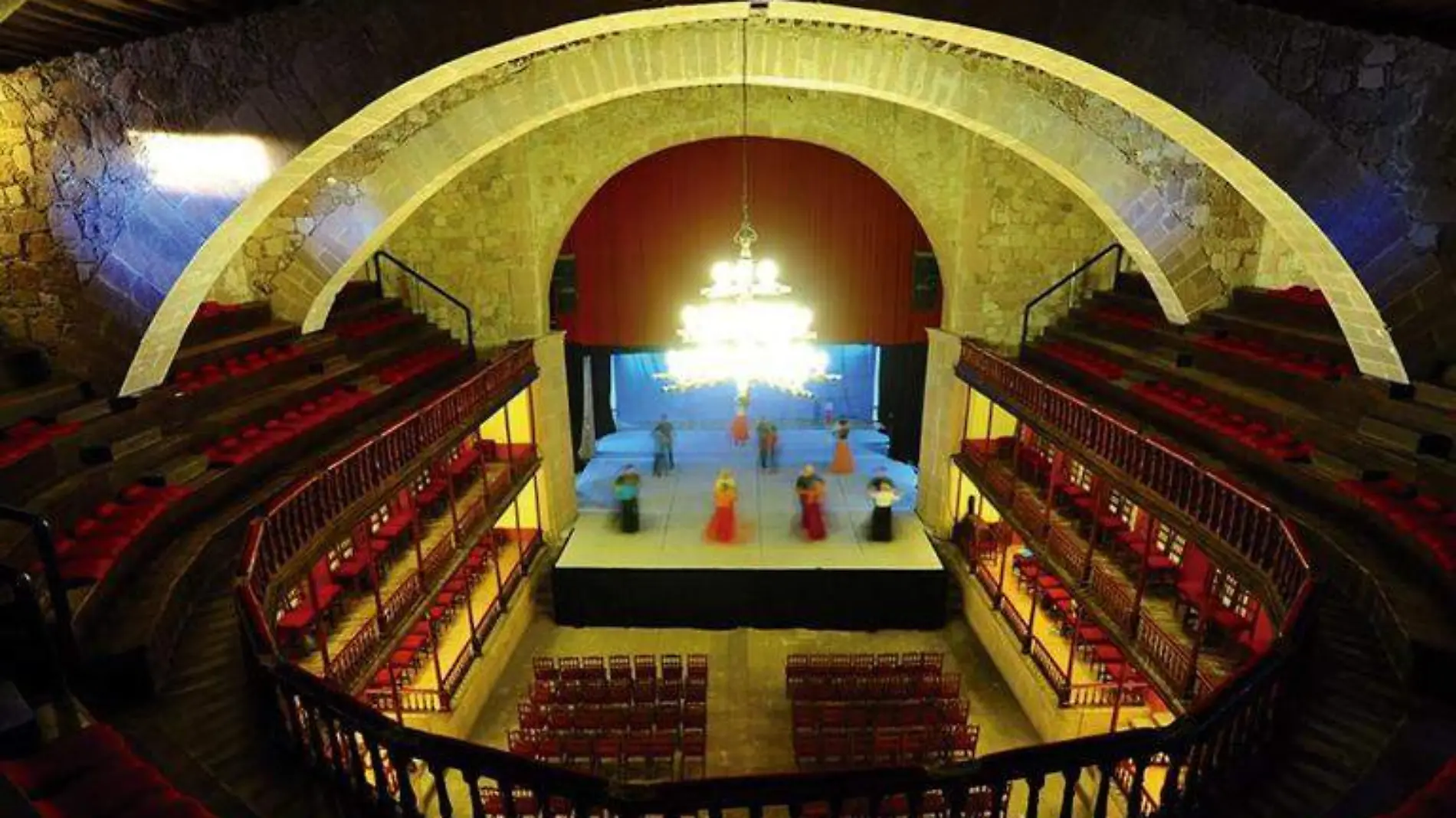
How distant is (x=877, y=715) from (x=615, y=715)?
2993 millimetres

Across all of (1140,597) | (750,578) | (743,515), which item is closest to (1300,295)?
(1140,597)

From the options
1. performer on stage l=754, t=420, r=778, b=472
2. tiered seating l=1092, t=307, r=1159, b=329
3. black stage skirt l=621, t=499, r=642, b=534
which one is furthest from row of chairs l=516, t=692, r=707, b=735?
tiered seating l=1092, t=307, r=1159, b=329

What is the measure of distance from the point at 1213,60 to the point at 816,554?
8241mm

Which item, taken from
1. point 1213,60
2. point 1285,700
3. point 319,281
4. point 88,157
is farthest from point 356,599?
point 1213,60

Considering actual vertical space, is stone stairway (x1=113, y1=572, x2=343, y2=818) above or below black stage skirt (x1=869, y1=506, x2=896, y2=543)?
above

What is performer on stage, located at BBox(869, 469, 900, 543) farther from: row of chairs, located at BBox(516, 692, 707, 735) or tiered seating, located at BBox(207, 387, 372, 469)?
tiered seating, located at BBox(207, 387, 372, 469)

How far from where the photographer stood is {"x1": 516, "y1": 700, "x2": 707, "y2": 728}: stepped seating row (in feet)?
28.6

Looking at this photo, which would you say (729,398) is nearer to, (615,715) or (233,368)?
(615,715)

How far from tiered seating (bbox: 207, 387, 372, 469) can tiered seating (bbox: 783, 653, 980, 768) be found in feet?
20.4

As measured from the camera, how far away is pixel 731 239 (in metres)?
13.2

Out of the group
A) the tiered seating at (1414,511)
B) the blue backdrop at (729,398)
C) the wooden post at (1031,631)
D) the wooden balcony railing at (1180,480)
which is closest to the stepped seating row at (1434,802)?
the wooden balcony railing at (1180,480)

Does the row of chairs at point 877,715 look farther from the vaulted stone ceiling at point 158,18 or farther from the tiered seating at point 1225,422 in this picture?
the vaulted stone ceiling at point 158,18

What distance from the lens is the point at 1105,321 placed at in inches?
467

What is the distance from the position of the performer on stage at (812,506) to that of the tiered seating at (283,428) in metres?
6.53
